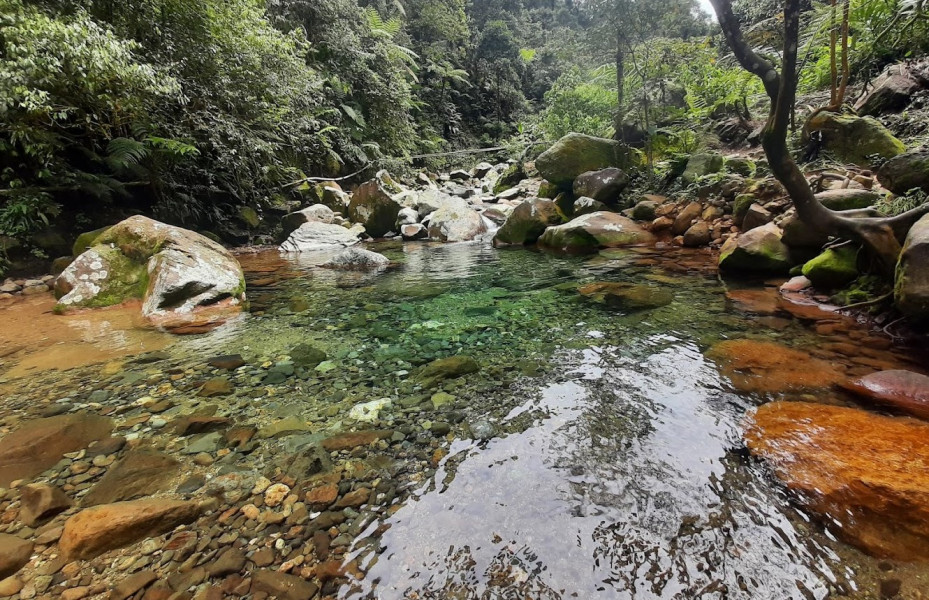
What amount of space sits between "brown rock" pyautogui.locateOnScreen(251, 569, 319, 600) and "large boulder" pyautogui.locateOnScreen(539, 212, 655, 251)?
282 inches

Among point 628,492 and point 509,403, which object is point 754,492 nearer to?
point 628,492

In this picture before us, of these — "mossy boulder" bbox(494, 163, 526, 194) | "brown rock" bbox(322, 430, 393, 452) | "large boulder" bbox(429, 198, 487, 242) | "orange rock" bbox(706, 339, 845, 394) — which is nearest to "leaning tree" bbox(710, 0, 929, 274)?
"orange rock" bbox(706, 339, 845, 394)

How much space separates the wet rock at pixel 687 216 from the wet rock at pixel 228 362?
748 centimetres

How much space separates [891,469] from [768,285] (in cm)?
333

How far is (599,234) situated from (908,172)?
14.0 feet

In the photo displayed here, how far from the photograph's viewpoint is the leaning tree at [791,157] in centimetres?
274

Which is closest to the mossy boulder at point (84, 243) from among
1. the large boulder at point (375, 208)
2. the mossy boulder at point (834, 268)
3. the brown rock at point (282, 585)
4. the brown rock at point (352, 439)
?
the brown rock at point (352, 439)

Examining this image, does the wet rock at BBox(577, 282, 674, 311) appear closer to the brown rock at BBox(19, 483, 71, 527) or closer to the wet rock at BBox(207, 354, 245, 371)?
the wet rock at BBox(207, 354, 245, 371)

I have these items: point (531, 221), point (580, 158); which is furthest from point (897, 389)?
point (580, 158)

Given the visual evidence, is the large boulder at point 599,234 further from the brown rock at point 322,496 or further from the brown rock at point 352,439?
the brown rock at point 322,496

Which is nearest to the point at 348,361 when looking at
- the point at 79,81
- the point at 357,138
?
the point at 79,81

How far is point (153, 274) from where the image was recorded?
4527mm

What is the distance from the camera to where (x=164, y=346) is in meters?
3.36

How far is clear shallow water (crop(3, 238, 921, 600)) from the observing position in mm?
1307
